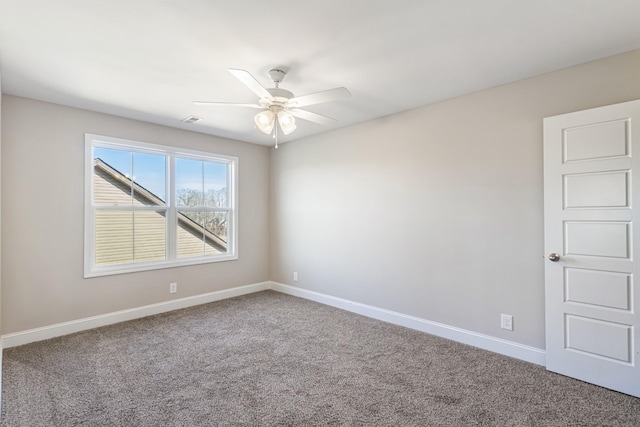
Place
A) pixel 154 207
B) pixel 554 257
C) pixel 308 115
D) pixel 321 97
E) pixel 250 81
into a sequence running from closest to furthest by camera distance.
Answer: pixel 250 81 < pixel 321 97 < pixel 554 257 < pixel 308 115 < pixel 154 207

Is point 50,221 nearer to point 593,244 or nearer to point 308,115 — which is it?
point 308,115

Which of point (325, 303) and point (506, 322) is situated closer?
point (506, 322)

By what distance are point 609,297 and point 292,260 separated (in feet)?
12.4

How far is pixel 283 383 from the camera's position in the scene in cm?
243

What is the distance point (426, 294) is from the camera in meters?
3.47

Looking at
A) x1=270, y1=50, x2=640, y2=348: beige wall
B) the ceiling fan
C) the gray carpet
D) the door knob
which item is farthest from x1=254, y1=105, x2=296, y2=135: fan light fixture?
the door knob

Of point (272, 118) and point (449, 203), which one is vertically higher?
point (272, 118)

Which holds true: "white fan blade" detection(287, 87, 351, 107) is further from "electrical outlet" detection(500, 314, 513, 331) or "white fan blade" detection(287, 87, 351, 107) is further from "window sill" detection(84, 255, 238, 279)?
"window sill" detection(84, 255, 238, 279)

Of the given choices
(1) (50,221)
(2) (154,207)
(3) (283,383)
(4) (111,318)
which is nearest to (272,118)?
(3) (283,383)

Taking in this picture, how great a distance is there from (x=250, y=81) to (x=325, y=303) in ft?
10.8

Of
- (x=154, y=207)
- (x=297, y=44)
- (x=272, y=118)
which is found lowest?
(x=154, y=207)

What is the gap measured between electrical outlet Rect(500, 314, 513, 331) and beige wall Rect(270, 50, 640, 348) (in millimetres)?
40

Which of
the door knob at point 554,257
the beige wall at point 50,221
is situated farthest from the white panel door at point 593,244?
the beige wall at point 50,221

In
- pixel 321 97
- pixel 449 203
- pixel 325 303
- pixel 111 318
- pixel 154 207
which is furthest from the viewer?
pixel 325 303
